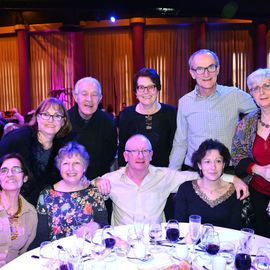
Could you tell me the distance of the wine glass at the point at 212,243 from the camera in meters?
2.00

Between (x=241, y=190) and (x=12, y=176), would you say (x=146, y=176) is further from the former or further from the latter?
(x=12, y=176)

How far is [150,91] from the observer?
3.35 m

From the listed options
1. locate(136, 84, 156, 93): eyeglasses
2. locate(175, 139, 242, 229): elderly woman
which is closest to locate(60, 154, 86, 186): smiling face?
locate(175, 139, 242, 229): elderly woman

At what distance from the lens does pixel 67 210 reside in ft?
8.64

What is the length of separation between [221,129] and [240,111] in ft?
0.73

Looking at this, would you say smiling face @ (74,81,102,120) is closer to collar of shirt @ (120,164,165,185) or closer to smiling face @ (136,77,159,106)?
smiling face @ (136,77,159,106)

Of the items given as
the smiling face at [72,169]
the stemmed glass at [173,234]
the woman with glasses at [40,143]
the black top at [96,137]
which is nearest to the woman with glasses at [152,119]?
the black top at [96,137]

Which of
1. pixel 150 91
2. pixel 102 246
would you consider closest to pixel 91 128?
pixel 150 91

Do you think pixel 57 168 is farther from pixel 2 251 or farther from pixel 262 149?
pixel 262 149

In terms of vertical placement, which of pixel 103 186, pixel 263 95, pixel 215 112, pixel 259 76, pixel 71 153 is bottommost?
pixel 103 186

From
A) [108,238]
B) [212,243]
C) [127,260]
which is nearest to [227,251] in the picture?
[212,243]

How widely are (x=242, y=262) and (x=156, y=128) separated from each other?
1.72 metres

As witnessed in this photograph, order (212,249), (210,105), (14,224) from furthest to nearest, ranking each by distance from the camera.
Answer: (210,105) → (14,224) → (212,249)

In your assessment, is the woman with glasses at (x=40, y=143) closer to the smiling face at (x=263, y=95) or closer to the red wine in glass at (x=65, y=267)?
the red wine in glass at (x=65, y=267)
